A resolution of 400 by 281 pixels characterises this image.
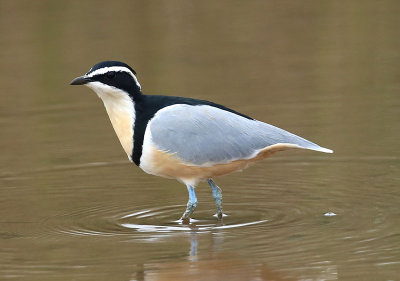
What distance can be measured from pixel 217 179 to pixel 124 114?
71.0 inches

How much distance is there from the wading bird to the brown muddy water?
1.50ft

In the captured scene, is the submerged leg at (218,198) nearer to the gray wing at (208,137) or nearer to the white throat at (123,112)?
the gray wing at (208,137)

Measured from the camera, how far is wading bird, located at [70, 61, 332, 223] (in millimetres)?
9164

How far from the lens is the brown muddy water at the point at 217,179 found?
807cm

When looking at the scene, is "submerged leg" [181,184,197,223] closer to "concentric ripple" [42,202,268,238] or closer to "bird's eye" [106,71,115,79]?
"concentric ripple" [42,202,268,238]

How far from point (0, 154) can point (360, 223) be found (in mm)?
4649

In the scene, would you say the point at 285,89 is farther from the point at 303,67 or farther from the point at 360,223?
the point at 360,223

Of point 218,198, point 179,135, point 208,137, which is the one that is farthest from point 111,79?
point 218,198

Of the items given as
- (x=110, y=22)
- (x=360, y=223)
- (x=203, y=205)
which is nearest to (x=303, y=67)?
(x=110, y=22)

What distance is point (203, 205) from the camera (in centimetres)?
993

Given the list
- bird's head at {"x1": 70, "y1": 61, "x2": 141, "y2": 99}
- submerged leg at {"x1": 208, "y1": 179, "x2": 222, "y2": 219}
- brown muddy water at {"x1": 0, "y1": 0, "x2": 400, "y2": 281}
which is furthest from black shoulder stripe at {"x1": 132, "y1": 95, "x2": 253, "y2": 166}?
submerged leg at {"x1": 208, "y1": 179, "x2": 222, "y2": 219}

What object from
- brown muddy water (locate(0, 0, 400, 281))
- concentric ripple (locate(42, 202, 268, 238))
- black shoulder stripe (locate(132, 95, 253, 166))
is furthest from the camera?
black shoulder stripe (locate(132, 95, 253, 166))

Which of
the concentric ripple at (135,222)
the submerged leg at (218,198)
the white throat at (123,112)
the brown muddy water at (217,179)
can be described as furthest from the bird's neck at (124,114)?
the submerged leg at (218,198)

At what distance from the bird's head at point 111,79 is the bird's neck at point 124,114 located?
35mm
